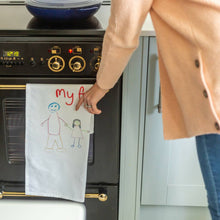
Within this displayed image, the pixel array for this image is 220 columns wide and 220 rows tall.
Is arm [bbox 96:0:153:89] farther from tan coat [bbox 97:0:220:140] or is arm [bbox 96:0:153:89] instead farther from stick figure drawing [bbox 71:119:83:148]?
stick figure drawing [bbox 71:119:83:148]

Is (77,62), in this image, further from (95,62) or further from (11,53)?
(11,53)

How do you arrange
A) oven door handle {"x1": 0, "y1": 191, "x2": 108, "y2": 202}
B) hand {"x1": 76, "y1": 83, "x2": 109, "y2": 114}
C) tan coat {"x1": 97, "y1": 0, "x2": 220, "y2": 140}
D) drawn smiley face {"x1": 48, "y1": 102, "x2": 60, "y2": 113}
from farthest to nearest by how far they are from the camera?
oven door handle {"x1": 0, "y1": 191, "x2": 108, "y2": 202}, drawn smiley face {"x1": 48, "y1": 102, "x2": 60, "y2": 113}, hand {"x1": 76, "y1": 83, "x2": 109, "y2": 114}, tan coat {"x1": 97, "y1": 0, "x2": 220, "y2": 140}

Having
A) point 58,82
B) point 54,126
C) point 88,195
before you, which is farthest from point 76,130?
point 88,195

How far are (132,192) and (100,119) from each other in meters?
0.35

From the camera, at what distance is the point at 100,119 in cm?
113

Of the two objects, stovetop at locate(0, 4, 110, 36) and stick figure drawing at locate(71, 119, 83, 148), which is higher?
stovetop at locate(0, 4, 110, 36)

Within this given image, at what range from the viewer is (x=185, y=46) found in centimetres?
79

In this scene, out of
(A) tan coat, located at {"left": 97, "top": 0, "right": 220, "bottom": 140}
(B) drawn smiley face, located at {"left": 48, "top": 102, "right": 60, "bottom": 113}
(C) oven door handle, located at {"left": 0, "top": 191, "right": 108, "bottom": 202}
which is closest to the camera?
(A) tan coat, located at {"left": 97, "top": 0, "right": 220, "bottom": 140}

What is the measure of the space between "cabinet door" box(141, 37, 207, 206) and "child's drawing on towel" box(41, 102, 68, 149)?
12.4 inches

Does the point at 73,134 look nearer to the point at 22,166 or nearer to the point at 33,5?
the point at 22,166

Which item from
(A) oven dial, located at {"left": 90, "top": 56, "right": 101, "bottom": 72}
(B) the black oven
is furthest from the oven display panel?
(A) oven dial, located at {"left": 90, "top": 56, "right": 101, "bottom": 72}

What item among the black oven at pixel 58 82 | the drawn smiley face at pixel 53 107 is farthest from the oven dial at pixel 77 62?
the drawn smiley face at pixel 53 107

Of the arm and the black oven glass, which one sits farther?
the black oven glass

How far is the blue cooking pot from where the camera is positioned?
105 centimetres
